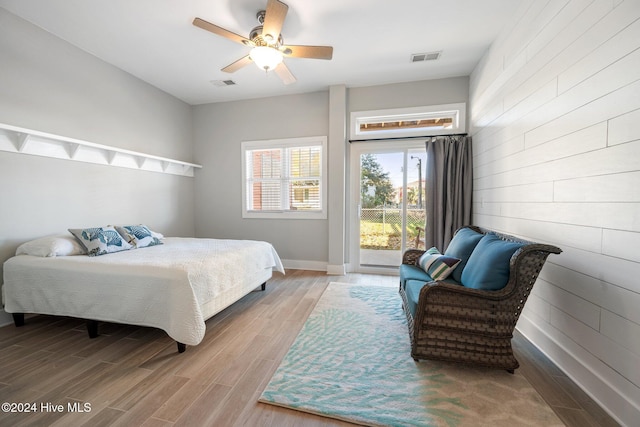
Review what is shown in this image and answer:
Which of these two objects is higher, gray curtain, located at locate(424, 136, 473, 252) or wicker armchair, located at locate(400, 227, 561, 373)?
gray curtain, located at locate(424, 136, 473, 252)

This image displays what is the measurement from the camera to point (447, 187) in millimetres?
3557

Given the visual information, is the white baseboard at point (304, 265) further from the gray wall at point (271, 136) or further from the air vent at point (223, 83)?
the air vent at point (223, 83)

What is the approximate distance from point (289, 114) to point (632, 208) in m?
4.12

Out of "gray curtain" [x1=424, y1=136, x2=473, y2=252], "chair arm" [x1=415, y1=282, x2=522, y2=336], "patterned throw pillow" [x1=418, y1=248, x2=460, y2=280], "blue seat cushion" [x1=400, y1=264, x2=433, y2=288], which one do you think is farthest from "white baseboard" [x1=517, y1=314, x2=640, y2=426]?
"gray curtain" [x1=424, y1=136, x2=473, y2=252]

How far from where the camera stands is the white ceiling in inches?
93.2

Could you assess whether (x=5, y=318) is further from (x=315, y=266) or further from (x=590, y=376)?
(x=590, y=376)

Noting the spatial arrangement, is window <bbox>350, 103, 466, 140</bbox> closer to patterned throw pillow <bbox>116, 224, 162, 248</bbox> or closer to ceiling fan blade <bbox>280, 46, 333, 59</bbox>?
ceiling fan blade <bbox>280, 46, 333, 59</bbox>

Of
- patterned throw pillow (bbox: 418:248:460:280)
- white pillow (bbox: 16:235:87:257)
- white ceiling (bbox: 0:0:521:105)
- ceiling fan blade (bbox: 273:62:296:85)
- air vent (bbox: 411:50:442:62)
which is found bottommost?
patterned throw pillow (bbox: 418:248:460:280)

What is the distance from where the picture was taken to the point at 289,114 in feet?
14.3

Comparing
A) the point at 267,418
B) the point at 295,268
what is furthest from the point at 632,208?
the point at 295,268

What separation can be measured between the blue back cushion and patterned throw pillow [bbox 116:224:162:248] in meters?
3.40

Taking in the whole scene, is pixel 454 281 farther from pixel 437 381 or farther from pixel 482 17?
pixel 482 17

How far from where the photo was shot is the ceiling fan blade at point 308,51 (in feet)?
7.79

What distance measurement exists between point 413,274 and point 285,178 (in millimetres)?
2898
